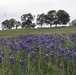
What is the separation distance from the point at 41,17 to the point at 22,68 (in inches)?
4232

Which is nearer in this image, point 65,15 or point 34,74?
point 34,74

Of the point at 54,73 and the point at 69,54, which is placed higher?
the point at 69,54

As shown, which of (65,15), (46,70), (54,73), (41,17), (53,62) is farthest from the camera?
(41,17)

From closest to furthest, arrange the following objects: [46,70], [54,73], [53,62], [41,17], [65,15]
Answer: [54,73] < [46,70] < [53,62] < [65,15] < [41,17]

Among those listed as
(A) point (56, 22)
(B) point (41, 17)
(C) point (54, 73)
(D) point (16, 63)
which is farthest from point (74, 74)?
(B) point (41, 17)

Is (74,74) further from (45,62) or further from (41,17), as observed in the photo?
(41,17)

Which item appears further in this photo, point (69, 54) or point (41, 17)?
point (41, 17)

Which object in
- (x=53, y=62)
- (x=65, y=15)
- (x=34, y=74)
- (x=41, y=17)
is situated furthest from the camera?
(x=41, y=17)

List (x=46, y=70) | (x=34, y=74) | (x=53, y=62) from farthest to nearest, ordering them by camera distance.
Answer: (x=53, y=62), (x=46, y=70), (x=34, y=74)

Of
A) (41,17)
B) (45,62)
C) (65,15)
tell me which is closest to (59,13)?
(65,15)

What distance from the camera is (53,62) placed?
6.06 meters

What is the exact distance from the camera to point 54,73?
523 cm

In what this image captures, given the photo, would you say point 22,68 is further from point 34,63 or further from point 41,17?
point 41,17

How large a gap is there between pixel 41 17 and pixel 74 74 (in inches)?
4238
